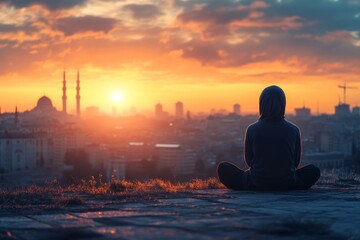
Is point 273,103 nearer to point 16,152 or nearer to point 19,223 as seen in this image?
point 19,223

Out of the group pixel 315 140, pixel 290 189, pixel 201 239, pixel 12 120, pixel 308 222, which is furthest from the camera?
pixel 315 140

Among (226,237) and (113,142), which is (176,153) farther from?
(226,237)

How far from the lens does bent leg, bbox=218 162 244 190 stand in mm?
7336

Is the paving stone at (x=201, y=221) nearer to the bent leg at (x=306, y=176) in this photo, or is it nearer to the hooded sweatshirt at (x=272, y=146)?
the hooded sweatshirt at (x=272, y=146)

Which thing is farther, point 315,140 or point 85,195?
point 315,140

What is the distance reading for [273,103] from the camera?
7.19 metres

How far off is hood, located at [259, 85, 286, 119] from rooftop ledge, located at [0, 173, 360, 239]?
0.84 meters

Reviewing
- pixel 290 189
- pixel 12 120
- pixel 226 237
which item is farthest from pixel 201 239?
pixel 12 120

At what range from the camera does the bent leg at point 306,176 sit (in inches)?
291

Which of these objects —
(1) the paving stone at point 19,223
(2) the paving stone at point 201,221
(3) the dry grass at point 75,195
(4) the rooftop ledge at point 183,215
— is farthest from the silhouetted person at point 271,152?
(1) the paving stone at point 19,223

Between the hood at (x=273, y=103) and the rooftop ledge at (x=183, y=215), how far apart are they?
0.84m

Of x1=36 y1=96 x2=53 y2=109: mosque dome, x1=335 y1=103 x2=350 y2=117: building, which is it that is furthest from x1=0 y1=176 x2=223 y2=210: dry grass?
x1=335 y1=103 x2=350 y2=117: building

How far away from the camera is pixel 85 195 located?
22.3 feet

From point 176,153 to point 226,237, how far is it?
221ft
